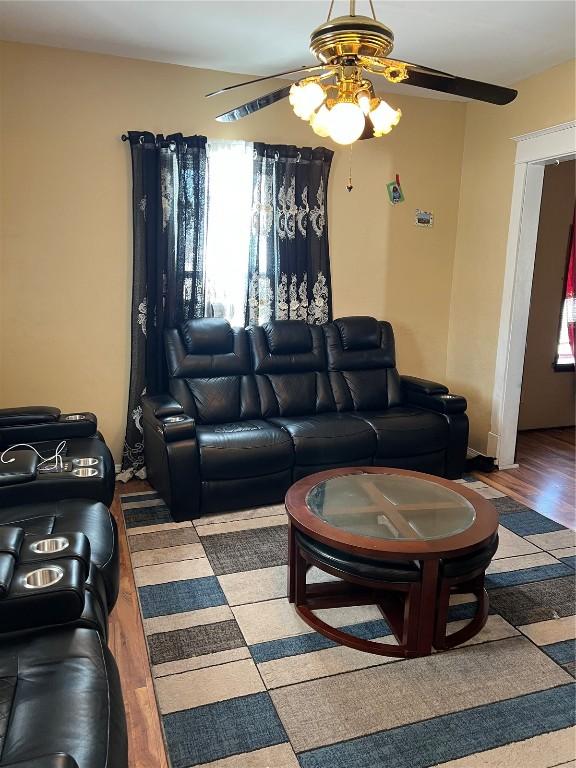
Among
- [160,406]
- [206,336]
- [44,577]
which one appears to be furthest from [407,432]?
[44,577]

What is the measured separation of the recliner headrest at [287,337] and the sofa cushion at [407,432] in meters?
0.64

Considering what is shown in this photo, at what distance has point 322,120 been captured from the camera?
2.24 metres

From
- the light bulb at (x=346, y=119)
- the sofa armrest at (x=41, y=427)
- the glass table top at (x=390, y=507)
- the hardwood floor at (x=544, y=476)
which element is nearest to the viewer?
the light bulb at (x=346, y=119)

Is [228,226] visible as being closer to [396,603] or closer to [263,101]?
[263,101]

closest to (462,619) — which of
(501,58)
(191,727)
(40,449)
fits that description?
(191,727)

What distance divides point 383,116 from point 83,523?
2.01 metres

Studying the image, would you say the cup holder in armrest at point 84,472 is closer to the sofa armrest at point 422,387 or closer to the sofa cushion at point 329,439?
the sofa cushion at point 329,439

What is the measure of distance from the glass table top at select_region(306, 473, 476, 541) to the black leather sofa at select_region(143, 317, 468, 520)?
798 mm

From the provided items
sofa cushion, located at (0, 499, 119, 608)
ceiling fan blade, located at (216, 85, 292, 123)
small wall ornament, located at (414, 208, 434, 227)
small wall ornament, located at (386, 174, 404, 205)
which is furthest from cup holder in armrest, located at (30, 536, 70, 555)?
small wall ornament, located at (414, 208, 434, 227)

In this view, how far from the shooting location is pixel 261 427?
12.4ft

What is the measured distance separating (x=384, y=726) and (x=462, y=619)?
76 cm

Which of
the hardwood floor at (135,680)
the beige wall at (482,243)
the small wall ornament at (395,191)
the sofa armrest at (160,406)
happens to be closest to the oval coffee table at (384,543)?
the hardwood floor at (135,680)

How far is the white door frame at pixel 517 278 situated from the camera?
401cm

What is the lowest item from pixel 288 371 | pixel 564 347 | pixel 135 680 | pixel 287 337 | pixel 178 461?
pixel 135 680
